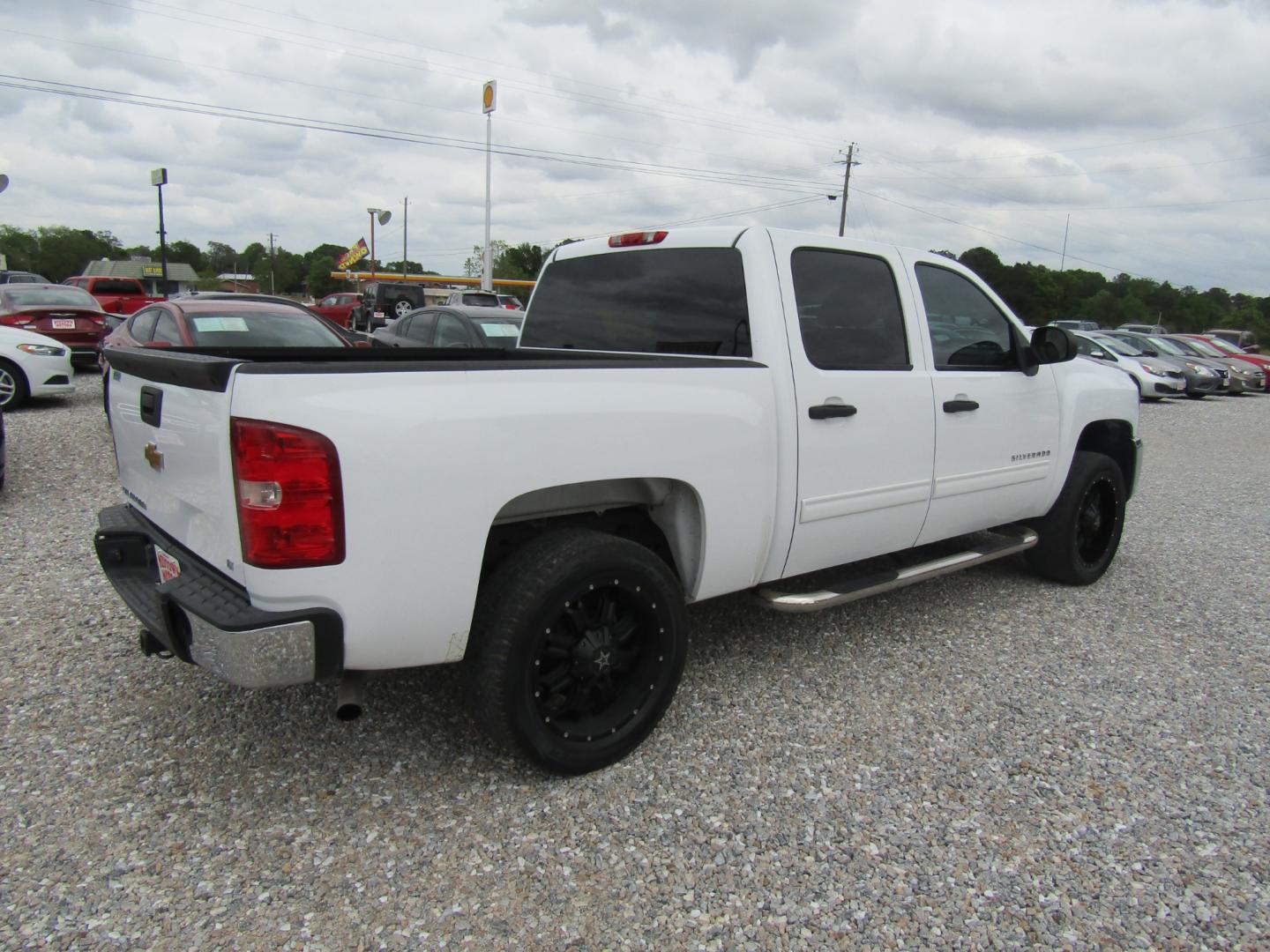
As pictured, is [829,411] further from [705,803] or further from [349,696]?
[349,696]

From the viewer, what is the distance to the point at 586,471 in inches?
106

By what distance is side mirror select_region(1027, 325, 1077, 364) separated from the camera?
4.26 m

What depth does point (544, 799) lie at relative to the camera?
2803 mm

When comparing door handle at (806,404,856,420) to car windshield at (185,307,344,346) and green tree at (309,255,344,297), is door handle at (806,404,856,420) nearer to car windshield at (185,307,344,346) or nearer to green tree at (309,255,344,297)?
car windshield at (185,307,344,346)

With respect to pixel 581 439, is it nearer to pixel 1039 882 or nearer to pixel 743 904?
pixel 743 904

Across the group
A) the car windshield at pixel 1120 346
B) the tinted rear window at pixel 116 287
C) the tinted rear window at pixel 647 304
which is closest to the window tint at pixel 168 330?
the tinted rear window at pixel 647 304

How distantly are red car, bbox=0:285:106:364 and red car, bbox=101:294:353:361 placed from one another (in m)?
5.05

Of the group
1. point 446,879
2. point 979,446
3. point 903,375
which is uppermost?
point 903,375

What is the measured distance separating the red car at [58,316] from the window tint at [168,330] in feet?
16.5

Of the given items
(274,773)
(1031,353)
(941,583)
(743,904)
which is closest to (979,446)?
(1031,353)

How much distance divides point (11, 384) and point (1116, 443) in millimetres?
11333

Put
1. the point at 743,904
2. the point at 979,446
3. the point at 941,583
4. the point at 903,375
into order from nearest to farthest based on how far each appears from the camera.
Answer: the point at 743,904 → the point at 903,375 → the point at 979,446 → the point at 941,583

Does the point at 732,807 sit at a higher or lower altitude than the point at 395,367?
lower

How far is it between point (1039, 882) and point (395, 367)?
2375mm
